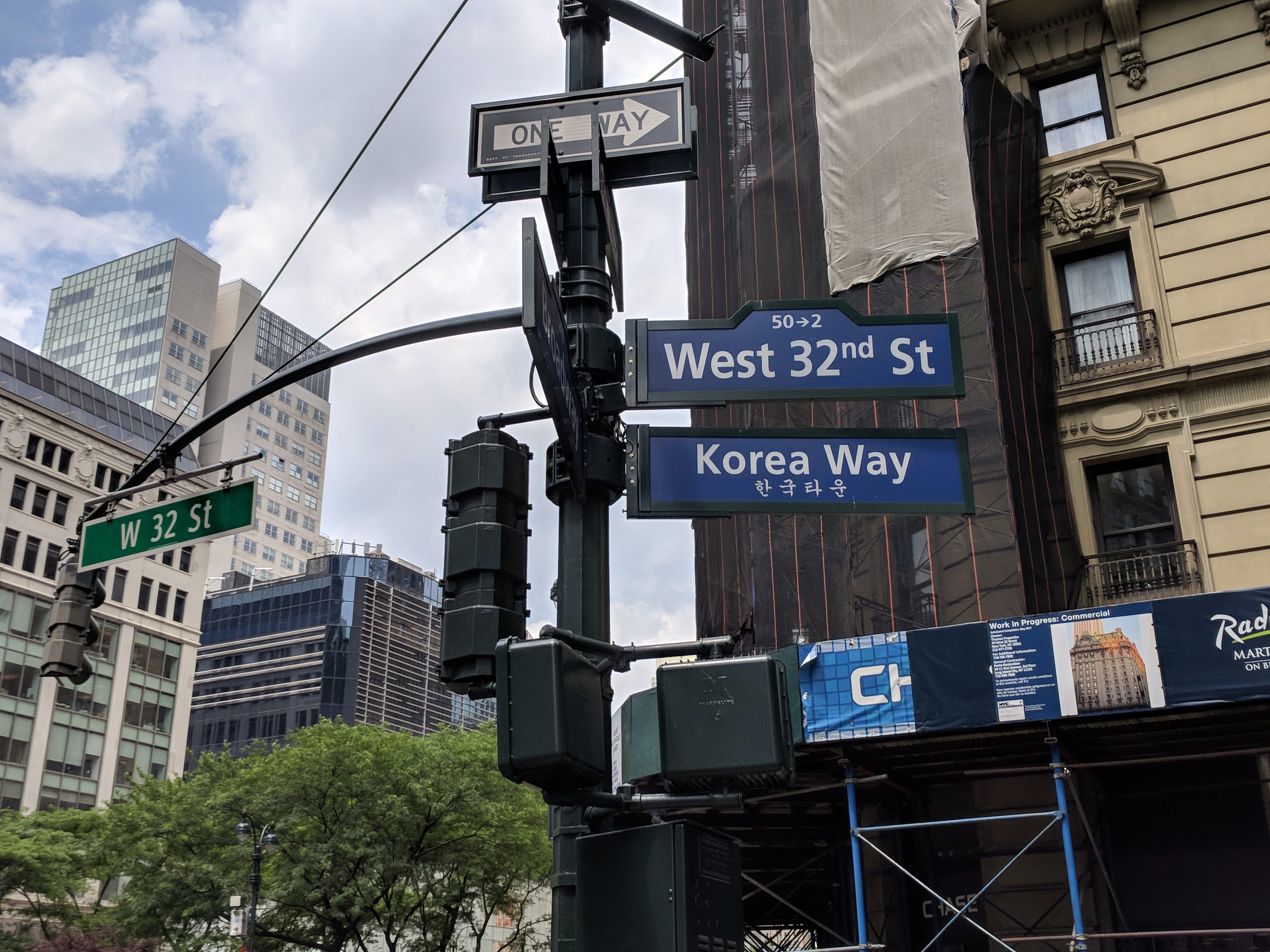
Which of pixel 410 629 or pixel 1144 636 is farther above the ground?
pixel 410 629

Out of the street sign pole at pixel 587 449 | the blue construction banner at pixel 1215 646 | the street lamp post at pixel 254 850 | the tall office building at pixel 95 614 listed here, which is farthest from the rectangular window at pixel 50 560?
the street sign pole at pixel 587 449

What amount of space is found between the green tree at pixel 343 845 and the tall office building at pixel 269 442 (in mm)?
99958

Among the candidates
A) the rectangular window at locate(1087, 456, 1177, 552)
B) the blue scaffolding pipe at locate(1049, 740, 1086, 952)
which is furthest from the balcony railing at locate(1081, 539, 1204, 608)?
the blue scaffolding pipe at locate(1049, 740, 1086, 952)

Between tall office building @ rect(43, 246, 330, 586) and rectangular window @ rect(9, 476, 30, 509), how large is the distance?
60.6 meters

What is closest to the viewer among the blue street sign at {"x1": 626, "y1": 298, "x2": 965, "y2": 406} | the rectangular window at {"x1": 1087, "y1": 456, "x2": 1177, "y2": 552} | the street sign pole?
the street sign pole

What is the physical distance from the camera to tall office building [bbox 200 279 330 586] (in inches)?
5349

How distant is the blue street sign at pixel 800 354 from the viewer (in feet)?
18.6

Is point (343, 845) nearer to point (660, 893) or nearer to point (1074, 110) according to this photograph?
point (1074, 110)

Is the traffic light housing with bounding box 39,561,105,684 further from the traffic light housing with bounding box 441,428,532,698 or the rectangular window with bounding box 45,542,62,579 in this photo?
the rectangular window with bounding box 45,542,62,579

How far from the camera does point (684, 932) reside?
3.57 meters

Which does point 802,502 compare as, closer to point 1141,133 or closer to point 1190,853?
point 1190,853

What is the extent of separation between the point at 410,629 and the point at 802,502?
12451cm

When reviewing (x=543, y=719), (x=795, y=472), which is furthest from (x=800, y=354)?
(x=543, y=719)

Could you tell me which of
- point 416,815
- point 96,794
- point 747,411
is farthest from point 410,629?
point 747,411
